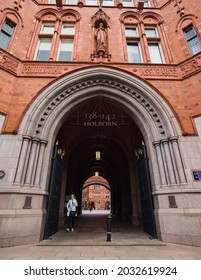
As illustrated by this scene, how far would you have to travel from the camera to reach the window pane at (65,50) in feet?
29.9

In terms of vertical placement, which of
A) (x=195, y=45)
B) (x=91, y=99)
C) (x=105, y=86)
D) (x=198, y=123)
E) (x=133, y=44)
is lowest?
(x=198, y=123)

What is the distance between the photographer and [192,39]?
8.51 metres

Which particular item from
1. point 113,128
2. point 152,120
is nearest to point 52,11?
point 113,128

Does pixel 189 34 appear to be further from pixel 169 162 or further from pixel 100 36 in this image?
pixel 169 162

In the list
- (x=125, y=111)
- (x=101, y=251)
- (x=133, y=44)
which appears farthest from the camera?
(x=133, y=44)

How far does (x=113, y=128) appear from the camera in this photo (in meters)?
12.4

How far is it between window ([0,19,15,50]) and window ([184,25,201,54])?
9836mm

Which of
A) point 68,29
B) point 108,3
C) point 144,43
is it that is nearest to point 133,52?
point 144,43

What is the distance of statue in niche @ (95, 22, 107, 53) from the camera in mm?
8637

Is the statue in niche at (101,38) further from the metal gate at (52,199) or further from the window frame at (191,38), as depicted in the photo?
the metal gate at (52,199)

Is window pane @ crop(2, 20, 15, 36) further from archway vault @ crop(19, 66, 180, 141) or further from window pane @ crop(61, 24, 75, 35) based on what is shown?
archway vault @ crop(19, 66, 180, 141)

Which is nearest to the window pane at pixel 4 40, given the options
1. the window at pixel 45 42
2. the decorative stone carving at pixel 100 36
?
the window at pixel 45 42

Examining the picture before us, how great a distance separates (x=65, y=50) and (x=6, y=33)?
10.4 feet

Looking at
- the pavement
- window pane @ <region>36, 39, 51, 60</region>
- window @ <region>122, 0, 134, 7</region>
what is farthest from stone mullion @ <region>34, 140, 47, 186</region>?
window @ <region>122, 0, 134, 7</region>
